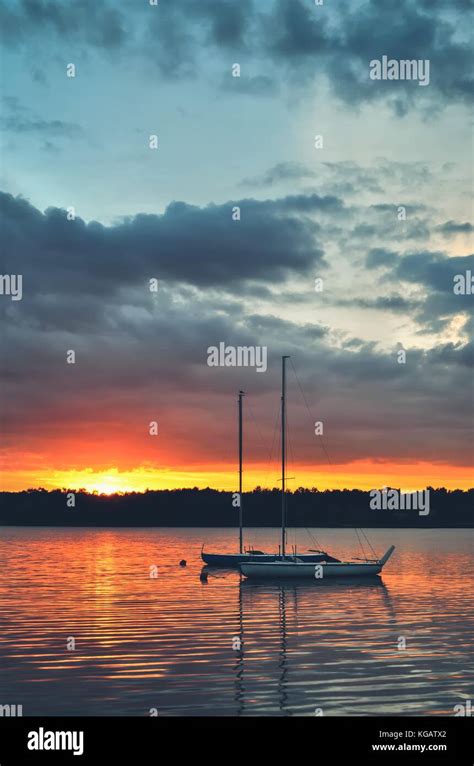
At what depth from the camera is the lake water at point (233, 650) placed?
27.7 m

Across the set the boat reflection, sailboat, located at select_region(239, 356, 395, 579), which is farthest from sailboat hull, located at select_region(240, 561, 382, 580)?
the boat reflection

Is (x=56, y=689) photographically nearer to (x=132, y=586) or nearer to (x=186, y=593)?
(x=186, y=593)

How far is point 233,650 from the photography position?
38.1m

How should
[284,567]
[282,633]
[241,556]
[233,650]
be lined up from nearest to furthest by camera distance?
[233,650]
[282,633]
[284,567]
[241,556]

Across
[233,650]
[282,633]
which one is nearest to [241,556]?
[282,633]

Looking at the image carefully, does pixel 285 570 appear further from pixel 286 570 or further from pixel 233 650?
pixel 233 650

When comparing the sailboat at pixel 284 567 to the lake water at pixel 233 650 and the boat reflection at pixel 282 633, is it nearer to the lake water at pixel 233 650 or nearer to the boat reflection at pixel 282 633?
the boat reflection at pixel 282 633

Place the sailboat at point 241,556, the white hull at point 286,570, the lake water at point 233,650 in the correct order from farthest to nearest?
the sailboat at point 241,556, the white hull at point 286,570, the lake water at point 233,650

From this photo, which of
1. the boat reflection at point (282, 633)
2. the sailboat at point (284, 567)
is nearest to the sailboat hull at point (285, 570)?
the sailboat at point (284, 567)

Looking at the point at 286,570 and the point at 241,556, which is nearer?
the point at 286,570

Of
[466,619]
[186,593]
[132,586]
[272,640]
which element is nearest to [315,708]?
[272,640]

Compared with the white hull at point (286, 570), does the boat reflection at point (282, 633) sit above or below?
below
